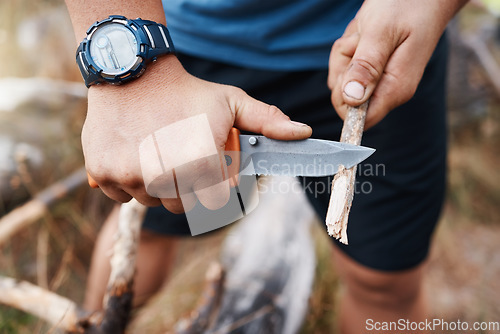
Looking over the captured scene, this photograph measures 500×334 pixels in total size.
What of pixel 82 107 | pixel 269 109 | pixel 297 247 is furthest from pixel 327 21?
pixel 82 107

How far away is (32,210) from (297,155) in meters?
1.79

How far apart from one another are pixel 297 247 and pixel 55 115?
6.91 ft

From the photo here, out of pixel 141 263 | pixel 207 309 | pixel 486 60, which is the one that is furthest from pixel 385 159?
pixel 486 60

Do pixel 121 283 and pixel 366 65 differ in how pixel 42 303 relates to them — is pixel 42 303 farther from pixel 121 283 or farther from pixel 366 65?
pixel 366 65

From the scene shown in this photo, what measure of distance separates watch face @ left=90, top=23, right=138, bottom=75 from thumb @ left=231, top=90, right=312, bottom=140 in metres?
0.27

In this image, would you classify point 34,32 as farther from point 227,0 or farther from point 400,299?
point 400,299

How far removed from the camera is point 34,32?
3348 millimetres

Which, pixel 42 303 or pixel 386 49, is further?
pixel 42 303

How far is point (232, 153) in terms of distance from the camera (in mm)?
933

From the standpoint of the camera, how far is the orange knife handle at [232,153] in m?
0.93

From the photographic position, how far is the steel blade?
936 millimetres

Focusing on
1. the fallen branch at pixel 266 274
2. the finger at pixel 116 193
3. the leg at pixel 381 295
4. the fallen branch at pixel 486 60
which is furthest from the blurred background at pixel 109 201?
Result: the finger at pixel 116 193

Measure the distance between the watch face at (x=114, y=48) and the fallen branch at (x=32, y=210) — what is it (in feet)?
4.63

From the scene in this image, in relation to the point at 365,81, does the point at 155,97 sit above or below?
above
